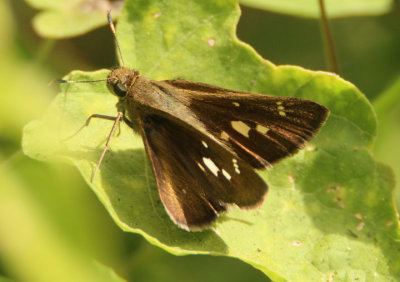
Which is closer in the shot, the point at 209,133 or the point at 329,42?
the point at 209,133

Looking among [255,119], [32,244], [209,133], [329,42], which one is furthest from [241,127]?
[32,244]

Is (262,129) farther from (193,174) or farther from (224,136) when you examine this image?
(193,174)

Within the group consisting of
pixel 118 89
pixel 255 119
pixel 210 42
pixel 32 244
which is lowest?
pixel 255 119

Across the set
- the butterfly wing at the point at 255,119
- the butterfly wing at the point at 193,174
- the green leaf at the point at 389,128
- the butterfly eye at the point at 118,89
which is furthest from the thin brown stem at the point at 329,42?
the butterfly eye at the point at 118,89

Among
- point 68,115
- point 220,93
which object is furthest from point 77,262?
point 68,115

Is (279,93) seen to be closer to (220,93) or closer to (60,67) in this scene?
(220,93)

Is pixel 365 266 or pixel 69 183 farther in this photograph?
pixel 365 266

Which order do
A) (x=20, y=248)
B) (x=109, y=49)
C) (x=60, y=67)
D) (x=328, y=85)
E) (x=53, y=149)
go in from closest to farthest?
(x=20, y=248) → (x=53, y=149) → (x=328, y=85) → (x=60, y=67) → (x=109, y=49)
